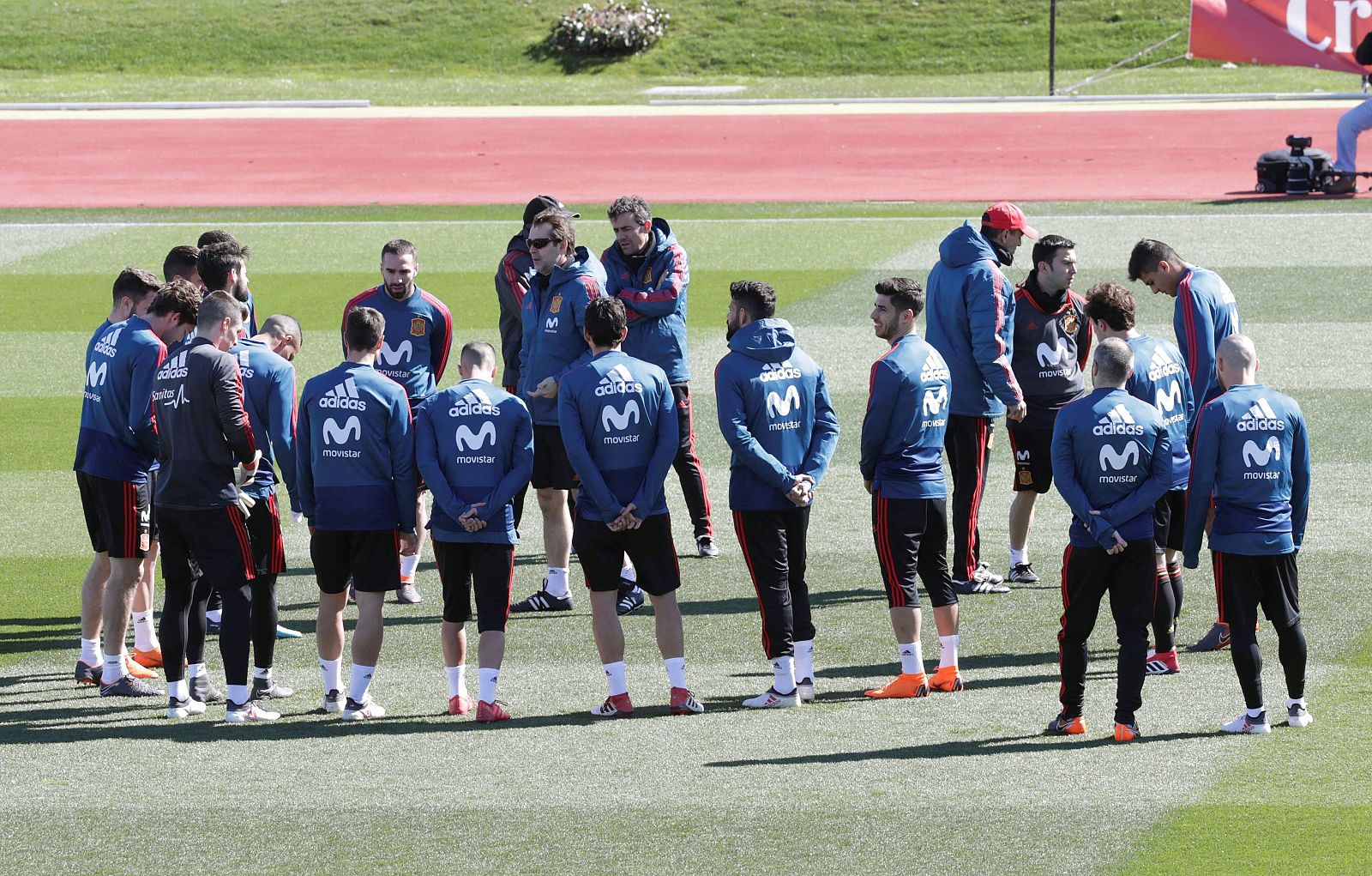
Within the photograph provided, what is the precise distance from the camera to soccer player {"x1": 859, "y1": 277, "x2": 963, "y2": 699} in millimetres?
8219

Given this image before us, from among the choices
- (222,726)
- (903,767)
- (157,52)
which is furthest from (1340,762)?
(157,52)

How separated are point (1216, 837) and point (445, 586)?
365 centimetres

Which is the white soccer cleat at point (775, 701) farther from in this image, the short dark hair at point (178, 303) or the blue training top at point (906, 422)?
the short dark hair at point (178, 303)

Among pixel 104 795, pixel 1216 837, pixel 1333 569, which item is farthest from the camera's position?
pixel 1333 569

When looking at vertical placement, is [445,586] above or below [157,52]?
below

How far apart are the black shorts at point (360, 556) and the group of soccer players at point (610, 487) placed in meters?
0.01

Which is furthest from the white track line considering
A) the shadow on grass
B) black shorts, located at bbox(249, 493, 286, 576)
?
the shadow on grass

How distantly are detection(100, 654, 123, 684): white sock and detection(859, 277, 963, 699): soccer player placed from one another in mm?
3720

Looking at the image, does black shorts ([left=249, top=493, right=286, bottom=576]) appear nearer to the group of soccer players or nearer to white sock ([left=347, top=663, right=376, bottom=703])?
the group of soccer players

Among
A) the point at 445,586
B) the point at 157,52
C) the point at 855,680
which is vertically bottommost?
the point at 855,680

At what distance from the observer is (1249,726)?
7.53 meters

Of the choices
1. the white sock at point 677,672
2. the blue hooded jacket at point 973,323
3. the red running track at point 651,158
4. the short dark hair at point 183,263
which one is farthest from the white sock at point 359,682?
the red running track at point 651,158

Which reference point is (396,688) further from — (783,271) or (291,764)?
(783,271)

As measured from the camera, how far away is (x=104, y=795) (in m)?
6.99
